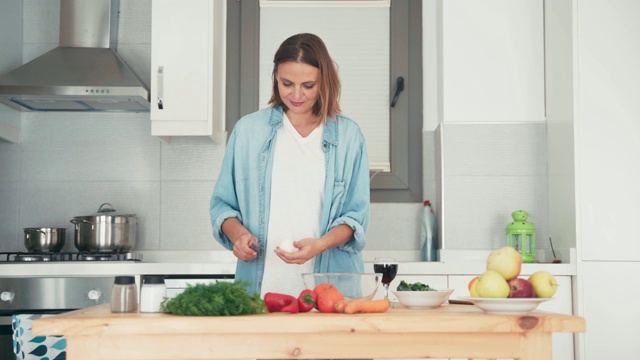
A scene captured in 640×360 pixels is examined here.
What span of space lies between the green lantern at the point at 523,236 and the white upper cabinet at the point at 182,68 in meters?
1.43

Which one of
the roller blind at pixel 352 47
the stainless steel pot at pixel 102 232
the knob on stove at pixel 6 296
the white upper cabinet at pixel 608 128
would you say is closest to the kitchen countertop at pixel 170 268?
the knob on stove at pixel 6 296

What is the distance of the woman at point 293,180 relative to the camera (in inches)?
93.4

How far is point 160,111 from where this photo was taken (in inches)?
153

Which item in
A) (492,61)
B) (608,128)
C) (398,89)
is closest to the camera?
(608,128)

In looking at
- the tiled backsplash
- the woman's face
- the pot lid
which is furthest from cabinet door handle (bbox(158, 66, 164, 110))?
the woman's face

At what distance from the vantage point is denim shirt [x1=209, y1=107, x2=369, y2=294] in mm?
2402

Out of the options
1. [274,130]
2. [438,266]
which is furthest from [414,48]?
[274,130]

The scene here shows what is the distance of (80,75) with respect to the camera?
393 cm

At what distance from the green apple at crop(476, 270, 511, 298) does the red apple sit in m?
0.01

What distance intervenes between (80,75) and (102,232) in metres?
0.73

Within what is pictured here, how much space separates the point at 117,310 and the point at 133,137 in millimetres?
2570

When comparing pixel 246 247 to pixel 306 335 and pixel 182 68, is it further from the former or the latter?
pixel 182 68

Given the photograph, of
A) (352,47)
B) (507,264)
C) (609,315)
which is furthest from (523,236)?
(507,264)

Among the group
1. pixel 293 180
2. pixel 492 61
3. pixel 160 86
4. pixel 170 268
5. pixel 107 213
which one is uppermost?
pixel 492 61
